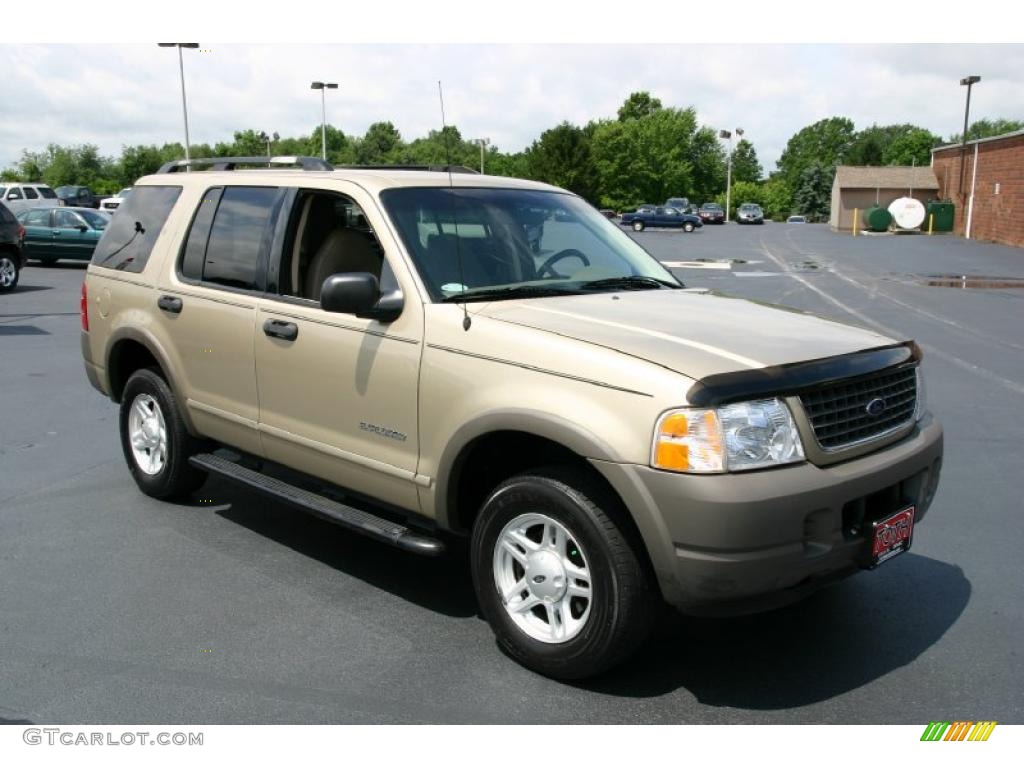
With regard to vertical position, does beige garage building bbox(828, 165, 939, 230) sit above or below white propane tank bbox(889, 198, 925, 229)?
above

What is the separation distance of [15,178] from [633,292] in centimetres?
9264

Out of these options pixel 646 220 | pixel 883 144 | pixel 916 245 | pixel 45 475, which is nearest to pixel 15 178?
pixel 646 220

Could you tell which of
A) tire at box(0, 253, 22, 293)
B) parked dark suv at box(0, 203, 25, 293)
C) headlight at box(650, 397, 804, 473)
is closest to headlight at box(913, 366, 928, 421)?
headlight at box(650, 397, 804, 473)

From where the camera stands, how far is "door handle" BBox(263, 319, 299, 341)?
15.3 ft

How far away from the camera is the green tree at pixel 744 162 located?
460 ft

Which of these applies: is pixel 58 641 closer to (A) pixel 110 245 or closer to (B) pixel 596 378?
(B) pixel 596 378

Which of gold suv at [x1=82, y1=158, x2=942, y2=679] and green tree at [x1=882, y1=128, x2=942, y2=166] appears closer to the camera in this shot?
gold suv at [x1=82, y1=158, x2=942, y2=679]

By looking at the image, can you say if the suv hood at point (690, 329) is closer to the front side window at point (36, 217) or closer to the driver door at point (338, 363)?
the driver door at point (338, 363)

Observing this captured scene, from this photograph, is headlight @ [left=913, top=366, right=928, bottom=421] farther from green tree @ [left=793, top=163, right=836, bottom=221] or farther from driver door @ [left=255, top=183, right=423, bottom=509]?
green tree @ [left=793, top=163, right=836, bottom=221]

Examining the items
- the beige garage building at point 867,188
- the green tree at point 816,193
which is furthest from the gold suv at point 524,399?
the green tree at point 816,193

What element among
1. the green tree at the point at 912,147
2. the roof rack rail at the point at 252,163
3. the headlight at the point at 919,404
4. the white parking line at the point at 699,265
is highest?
the green tree at the point at 912,147

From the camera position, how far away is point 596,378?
346cm

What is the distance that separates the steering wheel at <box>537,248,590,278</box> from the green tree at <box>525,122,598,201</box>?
69272 millimetres

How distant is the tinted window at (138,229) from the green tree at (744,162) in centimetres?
13920
